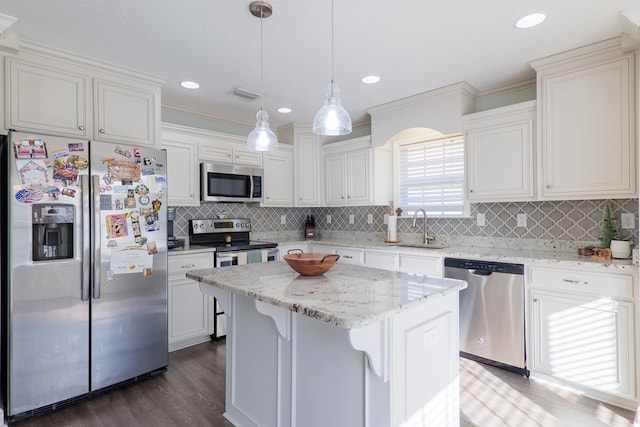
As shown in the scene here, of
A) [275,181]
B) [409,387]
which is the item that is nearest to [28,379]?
[409,387]

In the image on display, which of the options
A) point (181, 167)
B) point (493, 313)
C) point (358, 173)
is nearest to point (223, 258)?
point (181, 167)

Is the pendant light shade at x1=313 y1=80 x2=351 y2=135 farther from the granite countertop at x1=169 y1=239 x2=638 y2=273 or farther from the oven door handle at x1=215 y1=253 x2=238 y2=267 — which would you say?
the oven door handle at x1=215 y1=253 x2=238 y2=267

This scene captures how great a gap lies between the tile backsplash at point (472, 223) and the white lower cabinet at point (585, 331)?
2.01ft

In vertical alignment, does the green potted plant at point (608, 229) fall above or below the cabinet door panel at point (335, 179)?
below

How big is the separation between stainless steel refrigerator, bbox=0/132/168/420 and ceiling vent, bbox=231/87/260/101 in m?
0.97

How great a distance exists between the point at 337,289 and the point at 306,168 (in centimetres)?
316

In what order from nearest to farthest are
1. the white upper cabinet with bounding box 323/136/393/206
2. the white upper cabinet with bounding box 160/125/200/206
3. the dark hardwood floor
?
the dark hardwood floor → the white upper cabinet with bounding box 160/125/200/206 → the white upper cabinet with bounding box 323/136/393/206

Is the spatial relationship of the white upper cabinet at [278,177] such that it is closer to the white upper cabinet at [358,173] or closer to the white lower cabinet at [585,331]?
the white upper cabinet at [358,173]

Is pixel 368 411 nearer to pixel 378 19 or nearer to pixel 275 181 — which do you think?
pixel 378 19

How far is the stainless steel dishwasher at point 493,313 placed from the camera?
8.70ft

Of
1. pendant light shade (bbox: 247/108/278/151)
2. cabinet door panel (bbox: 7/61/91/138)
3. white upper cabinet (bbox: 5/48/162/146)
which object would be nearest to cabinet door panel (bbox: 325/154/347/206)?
white upper cabinet (bbox: 5/48/162/146)

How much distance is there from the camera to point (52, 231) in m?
2.22

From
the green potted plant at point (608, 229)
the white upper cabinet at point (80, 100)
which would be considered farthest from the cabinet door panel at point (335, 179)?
the green potted plant at point (608, 229)

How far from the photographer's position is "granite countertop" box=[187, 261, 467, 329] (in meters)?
1.19
